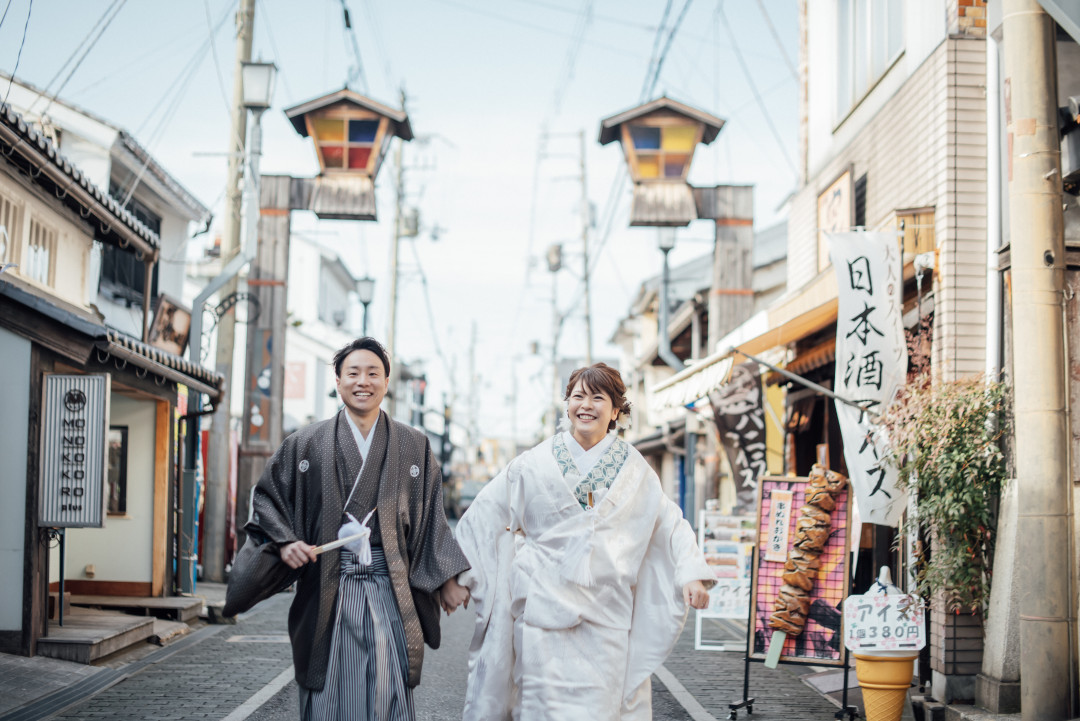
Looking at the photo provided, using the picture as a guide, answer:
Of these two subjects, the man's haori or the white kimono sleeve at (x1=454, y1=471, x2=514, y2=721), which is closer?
Result: the man's haori

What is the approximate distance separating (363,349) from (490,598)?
1453 millimetres

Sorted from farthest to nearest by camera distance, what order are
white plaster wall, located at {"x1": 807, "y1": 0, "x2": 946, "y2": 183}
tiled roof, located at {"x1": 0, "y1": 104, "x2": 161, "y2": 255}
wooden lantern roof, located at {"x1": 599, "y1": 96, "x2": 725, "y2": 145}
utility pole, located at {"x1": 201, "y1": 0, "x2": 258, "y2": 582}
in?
wooden lantern roof, located at {"x1": 599, "y1": 96, "x2": 725, "y2": 145} → utility pole, located at {"x1": 201, "y1": 0, "x2": 258, "y2": 582} → white plaster wall, located at {"x1": 807, "y1": 0, "x2": 946, "y2": 183} → tiled roof, located at {"x1": 0, "y1": 104, "x2": 161, "y2": 255}

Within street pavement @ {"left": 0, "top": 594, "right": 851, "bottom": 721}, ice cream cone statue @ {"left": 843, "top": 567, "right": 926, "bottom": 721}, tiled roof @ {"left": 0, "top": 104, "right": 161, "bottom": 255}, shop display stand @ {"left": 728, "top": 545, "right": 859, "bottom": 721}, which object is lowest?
street pavement @ {"left": 0, "top": 594, "right": 851, "bottom": 721}

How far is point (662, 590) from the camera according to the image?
543cm

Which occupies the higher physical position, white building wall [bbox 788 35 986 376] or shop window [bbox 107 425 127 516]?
white building wall [bbox 788 35 986 376]

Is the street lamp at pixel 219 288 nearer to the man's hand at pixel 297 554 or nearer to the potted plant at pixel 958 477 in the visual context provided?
the potted plant at pixel 958 477

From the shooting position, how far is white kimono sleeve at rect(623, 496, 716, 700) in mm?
5234

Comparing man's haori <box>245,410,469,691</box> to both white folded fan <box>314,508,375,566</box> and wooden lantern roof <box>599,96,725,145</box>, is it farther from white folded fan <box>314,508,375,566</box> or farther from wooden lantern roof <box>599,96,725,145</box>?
wooden lantern roof <box>599,96,725,145</box>

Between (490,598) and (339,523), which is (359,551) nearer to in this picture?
(339,523)

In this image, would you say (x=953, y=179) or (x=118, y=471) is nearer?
(x=953, y=179)

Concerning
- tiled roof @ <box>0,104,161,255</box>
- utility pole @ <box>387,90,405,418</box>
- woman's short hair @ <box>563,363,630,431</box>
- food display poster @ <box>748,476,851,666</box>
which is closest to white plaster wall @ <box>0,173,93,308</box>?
tiled roof @ <box>0,104,161,255</box>

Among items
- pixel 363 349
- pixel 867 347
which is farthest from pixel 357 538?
pixel 867 347

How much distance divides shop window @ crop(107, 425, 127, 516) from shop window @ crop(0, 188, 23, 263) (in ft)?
9.60

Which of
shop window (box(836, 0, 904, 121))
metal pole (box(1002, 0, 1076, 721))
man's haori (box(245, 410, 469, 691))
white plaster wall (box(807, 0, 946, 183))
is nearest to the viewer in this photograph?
man's haori (box(245, 410, 469, 691))
